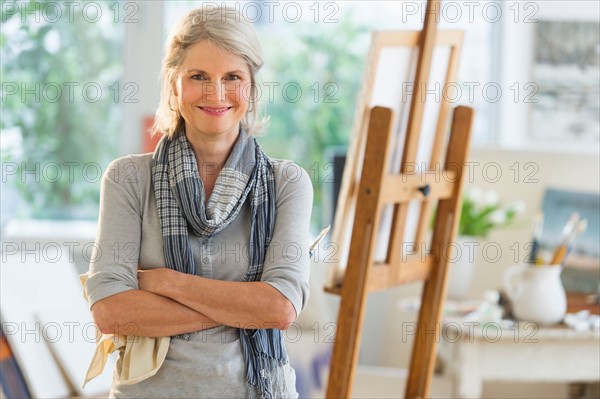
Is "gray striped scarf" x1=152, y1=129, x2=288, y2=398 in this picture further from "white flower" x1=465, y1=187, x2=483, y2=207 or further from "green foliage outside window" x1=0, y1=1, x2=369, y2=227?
"green foliage outside window" x1=0, y1=1, x2=369, y2=227

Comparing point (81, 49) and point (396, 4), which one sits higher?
point (396, 4)

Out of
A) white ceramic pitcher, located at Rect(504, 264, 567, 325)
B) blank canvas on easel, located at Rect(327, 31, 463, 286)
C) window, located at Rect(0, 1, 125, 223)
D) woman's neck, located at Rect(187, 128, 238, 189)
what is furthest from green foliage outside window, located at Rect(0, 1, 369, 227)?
woman's neck, located at Rect(187, 128, 238, 189)

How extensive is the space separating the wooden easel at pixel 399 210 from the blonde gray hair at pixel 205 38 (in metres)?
0.45

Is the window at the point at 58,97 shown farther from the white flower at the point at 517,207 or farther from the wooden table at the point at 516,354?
the wooden table at the point at 516,354

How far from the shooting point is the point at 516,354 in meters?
2.92

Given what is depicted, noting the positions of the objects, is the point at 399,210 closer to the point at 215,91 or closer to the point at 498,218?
the point at 215,91

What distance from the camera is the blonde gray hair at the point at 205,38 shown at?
1750 mm

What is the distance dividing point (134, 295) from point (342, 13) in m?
2.73

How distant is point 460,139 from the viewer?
101 inches

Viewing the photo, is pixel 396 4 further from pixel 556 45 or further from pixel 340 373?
pixel 340 373

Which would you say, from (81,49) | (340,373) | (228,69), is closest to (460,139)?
(340,373)

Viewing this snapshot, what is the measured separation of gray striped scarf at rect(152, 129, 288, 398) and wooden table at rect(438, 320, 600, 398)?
1208 millimetres

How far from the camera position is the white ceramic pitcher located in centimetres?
297

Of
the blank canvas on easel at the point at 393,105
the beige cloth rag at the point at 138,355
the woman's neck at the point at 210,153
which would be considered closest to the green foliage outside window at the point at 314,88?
the blank canvas on easel at the point at 393,105
